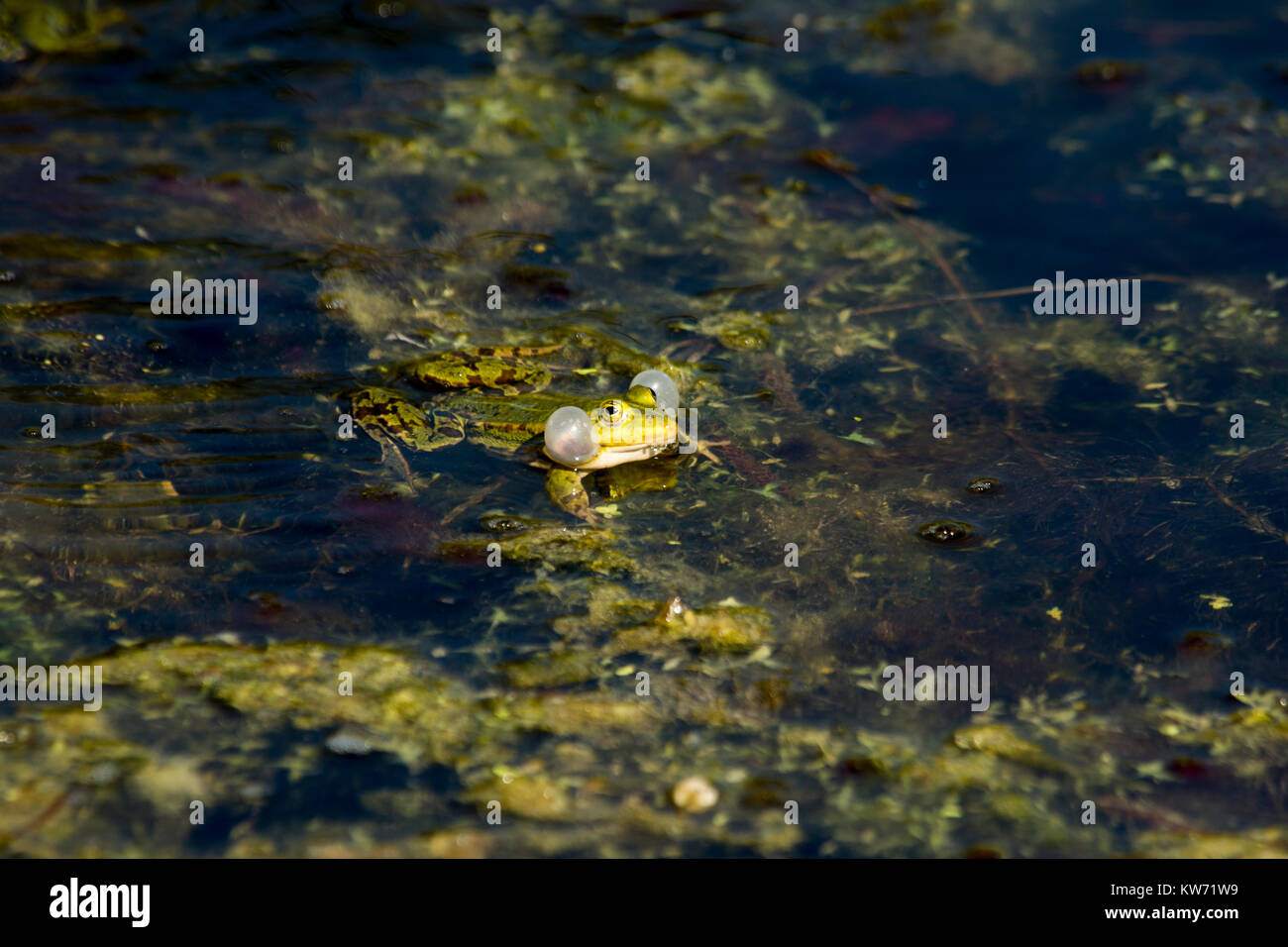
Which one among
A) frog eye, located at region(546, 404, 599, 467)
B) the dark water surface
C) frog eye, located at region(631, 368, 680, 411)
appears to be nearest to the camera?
the dark water surface

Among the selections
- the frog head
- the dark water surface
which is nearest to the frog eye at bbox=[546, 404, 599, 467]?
the frog head

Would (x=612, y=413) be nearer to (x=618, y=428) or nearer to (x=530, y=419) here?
(x=618, y=428)

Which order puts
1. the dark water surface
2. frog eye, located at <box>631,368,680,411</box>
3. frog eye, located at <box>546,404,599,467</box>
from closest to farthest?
the dark water surface
frog eye, located at <box>546,404,599,467</box>
frog eye, located at <box>631,368,680,411</box>

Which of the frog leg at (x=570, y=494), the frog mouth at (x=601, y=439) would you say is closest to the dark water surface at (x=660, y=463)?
the frog leg at (x=570, y=494)

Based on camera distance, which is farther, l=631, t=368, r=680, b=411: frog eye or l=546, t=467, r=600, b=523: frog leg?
l=631, t=368, r=680, b=411: frog eye

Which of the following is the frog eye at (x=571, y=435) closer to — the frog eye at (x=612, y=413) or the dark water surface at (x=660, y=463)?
the frog eye at (x=612, y=413)

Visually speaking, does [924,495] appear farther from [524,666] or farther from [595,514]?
[524,666]

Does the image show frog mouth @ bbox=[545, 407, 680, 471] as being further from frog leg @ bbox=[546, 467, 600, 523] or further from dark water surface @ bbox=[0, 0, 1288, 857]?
dark water surface @ bbox=[0, 0, 1288, 857]
